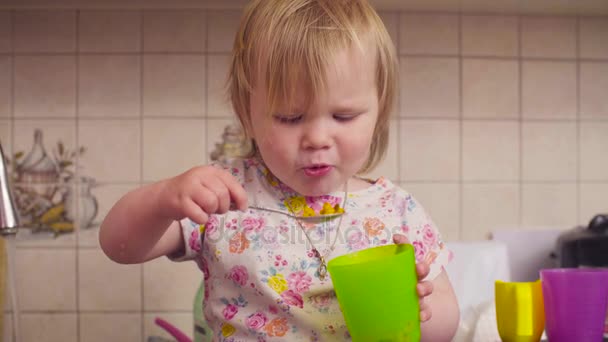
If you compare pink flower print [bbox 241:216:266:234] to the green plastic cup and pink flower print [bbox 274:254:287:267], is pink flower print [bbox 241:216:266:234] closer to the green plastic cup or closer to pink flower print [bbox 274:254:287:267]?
pink flower print [bbox 274:254:287:267]

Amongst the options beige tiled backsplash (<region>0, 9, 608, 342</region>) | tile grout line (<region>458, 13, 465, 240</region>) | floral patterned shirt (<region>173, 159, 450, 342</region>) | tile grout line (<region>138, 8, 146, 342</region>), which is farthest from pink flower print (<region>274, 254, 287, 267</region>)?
tile grout line (<region>458, 13, 465, 240</region>)

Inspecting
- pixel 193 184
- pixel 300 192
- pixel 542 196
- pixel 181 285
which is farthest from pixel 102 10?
pixel 542 196

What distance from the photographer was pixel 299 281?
658mm

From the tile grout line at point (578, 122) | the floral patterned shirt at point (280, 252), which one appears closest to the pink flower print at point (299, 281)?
the floral patterned shirt at point (280, 252)

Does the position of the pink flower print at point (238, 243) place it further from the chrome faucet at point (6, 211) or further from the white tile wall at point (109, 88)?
the white tile wall at point (109, 88)

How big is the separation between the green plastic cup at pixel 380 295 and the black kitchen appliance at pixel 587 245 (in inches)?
32.3

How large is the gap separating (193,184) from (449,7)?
1.01m

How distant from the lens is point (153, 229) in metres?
0.59

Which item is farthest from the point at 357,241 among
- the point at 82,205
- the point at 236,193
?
the point at 82,205

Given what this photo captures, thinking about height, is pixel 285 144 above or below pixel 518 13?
below

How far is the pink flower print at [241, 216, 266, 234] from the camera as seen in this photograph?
2.25 feet

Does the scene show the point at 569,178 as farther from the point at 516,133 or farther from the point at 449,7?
the point at 449,7

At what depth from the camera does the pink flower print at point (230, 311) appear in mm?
663

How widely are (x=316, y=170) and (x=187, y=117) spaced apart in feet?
2.47
